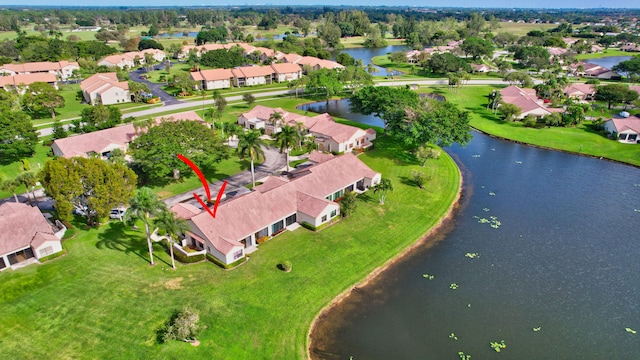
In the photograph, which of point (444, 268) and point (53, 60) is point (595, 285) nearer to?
point (444, 268)

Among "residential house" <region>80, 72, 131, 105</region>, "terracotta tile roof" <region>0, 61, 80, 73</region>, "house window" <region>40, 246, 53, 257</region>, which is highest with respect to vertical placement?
"terracotta tile roof" <region>0, 61, 80, 73</region>

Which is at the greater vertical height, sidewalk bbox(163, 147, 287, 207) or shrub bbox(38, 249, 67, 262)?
sidewalk bbox(163, 147, 287, 207)

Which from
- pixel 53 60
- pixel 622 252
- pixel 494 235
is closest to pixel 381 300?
pixel 494 235

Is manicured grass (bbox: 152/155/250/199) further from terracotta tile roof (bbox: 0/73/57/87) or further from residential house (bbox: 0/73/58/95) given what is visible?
terracotta tile roof (bbox: 0/73/57/87)

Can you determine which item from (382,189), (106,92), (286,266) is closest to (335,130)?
(382,189)

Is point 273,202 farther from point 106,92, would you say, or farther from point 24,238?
point 106,92

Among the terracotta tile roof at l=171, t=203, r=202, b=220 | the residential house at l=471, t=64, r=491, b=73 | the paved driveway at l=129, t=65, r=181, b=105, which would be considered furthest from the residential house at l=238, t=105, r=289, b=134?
the residential house at l=471, t=64, r=491, b=73

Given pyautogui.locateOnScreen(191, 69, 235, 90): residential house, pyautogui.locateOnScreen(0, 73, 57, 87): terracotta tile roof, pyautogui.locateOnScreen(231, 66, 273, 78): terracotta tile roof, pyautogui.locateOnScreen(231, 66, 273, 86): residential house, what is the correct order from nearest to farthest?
1. pyautogui.locateOnScreen(0, 73, 57, 87): terracotta tile roof
2. pyautogui.locateOnScreen(191, 69, 235, 90): residential house
3. pyautogui.locateOnScreen(231, 66, 273, 78): terracotta tile roof
4. pyautogui.locateOnScreen(231, 66, 273, 86): residential house
